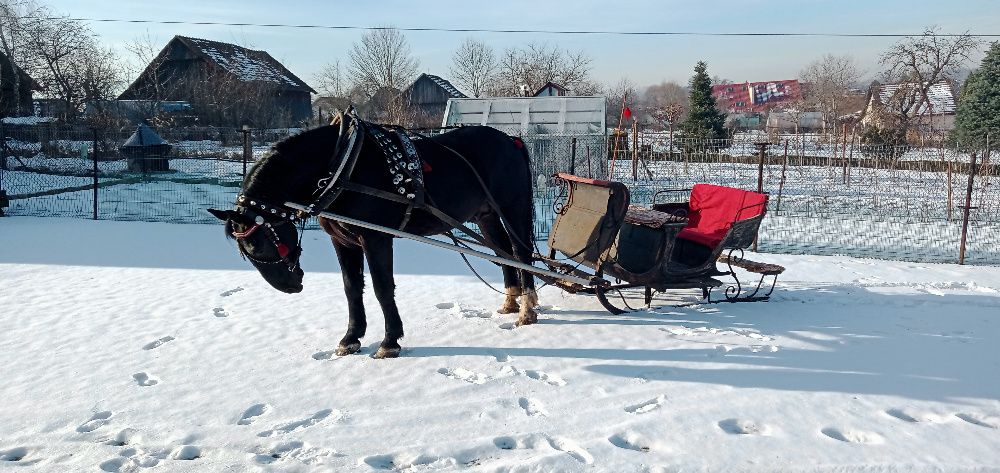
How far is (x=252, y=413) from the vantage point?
399 centimetres

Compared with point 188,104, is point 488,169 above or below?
below

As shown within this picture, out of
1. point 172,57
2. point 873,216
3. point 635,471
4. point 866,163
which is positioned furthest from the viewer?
point 172,57

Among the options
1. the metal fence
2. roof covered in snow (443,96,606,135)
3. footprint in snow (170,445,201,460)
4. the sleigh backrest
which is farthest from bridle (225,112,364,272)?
roof covered in snow (443,96,606,135)

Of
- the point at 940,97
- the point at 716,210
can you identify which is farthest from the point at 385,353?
the point at 940,97

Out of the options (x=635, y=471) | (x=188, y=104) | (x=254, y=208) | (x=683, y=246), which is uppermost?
(x=188, y=104)

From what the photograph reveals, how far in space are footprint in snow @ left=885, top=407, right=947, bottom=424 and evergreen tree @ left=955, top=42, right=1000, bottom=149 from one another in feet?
85.8

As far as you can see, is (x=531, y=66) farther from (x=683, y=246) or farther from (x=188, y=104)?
(x=683, y=246)

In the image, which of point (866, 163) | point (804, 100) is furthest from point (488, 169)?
point (804, 100)

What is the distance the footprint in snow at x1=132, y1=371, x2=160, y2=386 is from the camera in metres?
4.45

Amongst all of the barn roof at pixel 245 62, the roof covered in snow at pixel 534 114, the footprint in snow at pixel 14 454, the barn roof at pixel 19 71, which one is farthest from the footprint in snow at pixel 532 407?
the barn roof at pixel 245 62

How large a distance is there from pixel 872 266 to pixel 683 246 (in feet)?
11.0

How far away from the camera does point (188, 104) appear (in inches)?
1277

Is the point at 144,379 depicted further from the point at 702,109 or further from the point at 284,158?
the point at 702,109

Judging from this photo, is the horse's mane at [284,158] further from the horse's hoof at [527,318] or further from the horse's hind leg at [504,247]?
the horse's hoof at [527,318]
